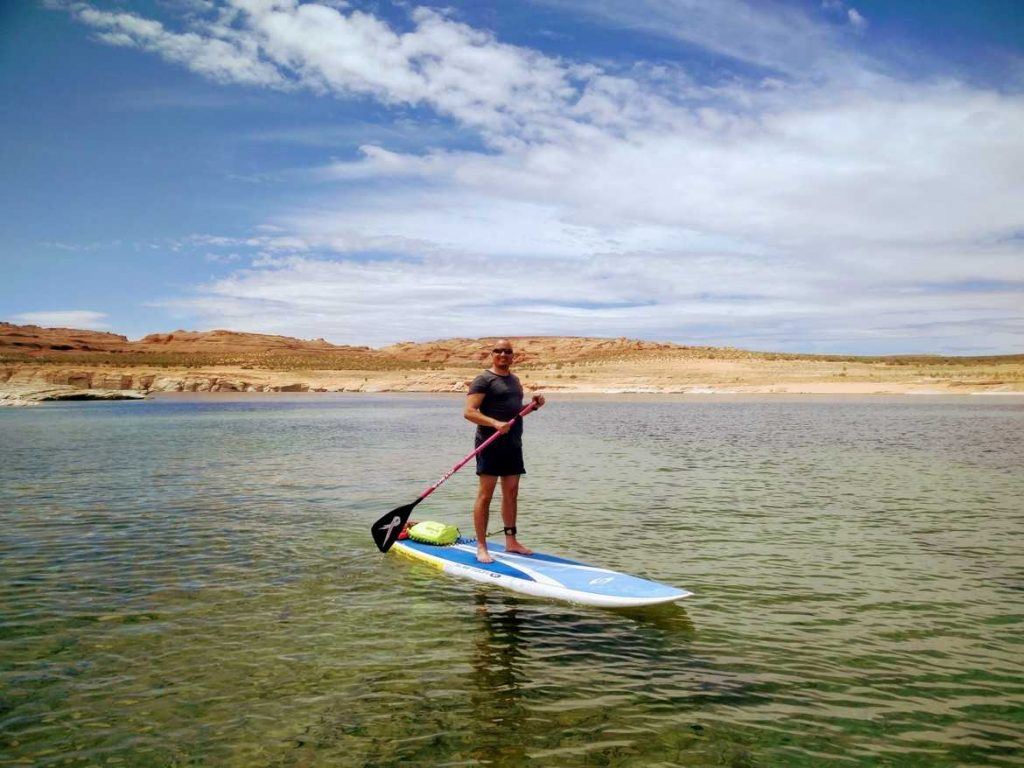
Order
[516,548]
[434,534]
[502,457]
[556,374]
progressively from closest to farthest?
[502,457] → [516,548] → [434,534] → [556,374]

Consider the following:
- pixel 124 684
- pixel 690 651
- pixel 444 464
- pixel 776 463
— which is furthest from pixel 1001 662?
pixel 444 464

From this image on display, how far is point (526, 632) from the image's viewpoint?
786 centimetres

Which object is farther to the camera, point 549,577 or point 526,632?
point 549,577

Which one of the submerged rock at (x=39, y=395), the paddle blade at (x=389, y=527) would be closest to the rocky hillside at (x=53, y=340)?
the submerged rock at (x=39, y=395)

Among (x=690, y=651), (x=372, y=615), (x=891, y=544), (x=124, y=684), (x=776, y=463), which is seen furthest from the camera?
(x=776, y=463)

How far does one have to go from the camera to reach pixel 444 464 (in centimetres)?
2269

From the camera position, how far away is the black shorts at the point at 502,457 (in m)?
9.93

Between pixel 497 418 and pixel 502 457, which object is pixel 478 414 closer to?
pixel 497 418

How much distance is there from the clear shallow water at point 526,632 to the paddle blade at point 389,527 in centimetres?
30

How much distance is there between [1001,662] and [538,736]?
14.8ft

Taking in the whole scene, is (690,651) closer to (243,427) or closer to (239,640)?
(239,640)

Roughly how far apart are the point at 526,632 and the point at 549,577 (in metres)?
1.37

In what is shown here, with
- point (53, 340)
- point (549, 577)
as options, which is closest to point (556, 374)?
point (549, 577)

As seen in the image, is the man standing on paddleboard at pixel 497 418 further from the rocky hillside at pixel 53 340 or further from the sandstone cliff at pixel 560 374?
the rocky hillside at pixel 53 340
